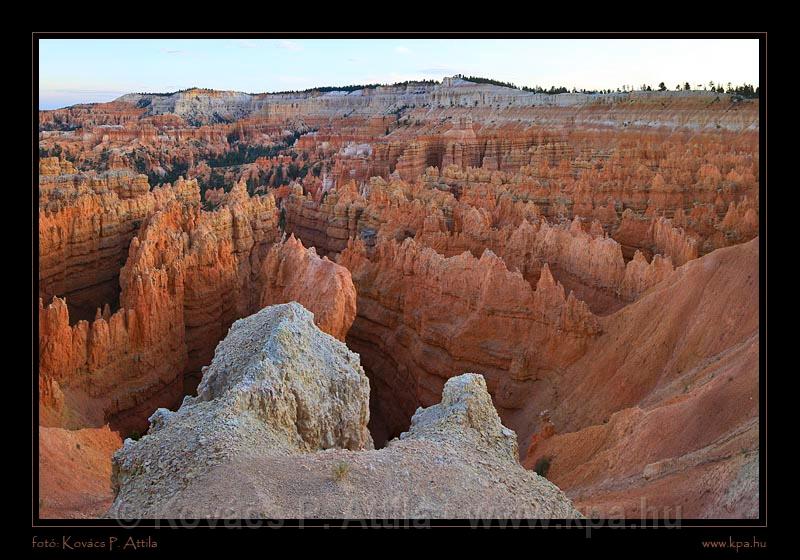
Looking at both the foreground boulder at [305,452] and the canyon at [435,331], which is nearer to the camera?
the foreground boulder at [305,452]

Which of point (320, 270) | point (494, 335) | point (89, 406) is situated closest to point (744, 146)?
point (494, 335)

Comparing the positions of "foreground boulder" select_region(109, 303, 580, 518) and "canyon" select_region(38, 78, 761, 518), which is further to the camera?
"canyon" select_region(38, 78, 761, 518)

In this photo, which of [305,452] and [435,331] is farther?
[435,331]
